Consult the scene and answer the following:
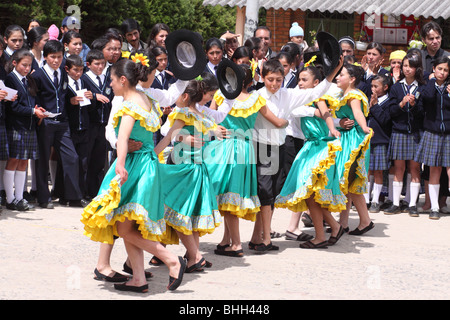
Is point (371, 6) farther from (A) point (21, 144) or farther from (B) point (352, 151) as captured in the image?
(A) point (21, 144)

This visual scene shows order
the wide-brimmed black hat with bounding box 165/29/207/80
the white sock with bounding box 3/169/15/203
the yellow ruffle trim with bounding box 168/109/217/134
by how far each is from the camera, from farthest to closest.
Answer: the white sock with bounding box 3/169/15/203
the yellow ruffle trim with bounding box 168/109/217/134
the wide-brimmed black hat with bounding box 165/29/207/80

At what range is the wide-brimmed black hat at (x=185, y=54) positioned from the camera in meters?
5.85

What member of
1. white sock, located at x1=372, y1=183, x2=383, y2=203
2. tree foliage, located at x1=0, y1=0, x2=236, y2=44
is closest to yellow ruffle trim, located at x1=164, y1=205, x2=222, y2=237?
white sock, located at x1=372, y1=183, x2=383, y2=203

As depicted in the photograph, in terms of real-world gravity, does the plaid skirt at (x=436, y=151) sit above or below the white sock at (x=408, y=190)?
above

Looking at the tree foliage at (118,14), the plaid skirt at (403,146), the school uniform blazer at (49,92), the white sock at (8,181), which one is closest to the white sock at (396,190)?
the plaid skirt at (403,146)

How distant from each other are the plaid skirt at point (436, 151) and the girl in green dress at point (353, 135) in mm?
1646

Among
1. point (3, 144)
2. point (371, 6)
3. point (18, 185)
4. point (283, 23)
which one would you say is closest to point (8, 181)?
point (18, 185)

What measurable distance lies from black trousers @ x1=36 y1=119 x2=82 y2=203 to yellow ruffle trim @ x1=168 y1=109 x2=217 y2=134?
3.01 meters

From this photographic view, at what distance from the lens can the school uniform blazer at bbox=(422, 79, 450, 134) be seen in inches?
359

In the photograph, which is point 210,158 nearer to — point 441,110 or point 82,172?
point 82,172

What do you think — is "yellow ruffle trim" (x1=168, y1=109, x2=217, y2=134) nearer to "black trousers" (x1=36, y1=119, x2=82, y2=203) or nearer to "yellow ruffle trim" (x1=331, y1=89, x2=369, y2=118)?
"yellow ruffle trim" (x1=331, y1=89, x2=369, y2=118)

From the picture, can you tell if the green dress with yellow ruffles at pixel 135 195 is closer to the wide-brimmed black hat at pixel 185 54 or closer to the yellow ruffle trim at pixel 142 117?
→ the yellow ruffle trim at pixel 142 117

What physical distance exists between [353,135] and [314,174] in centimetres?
86

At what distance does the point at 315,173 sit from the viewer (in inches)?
274
